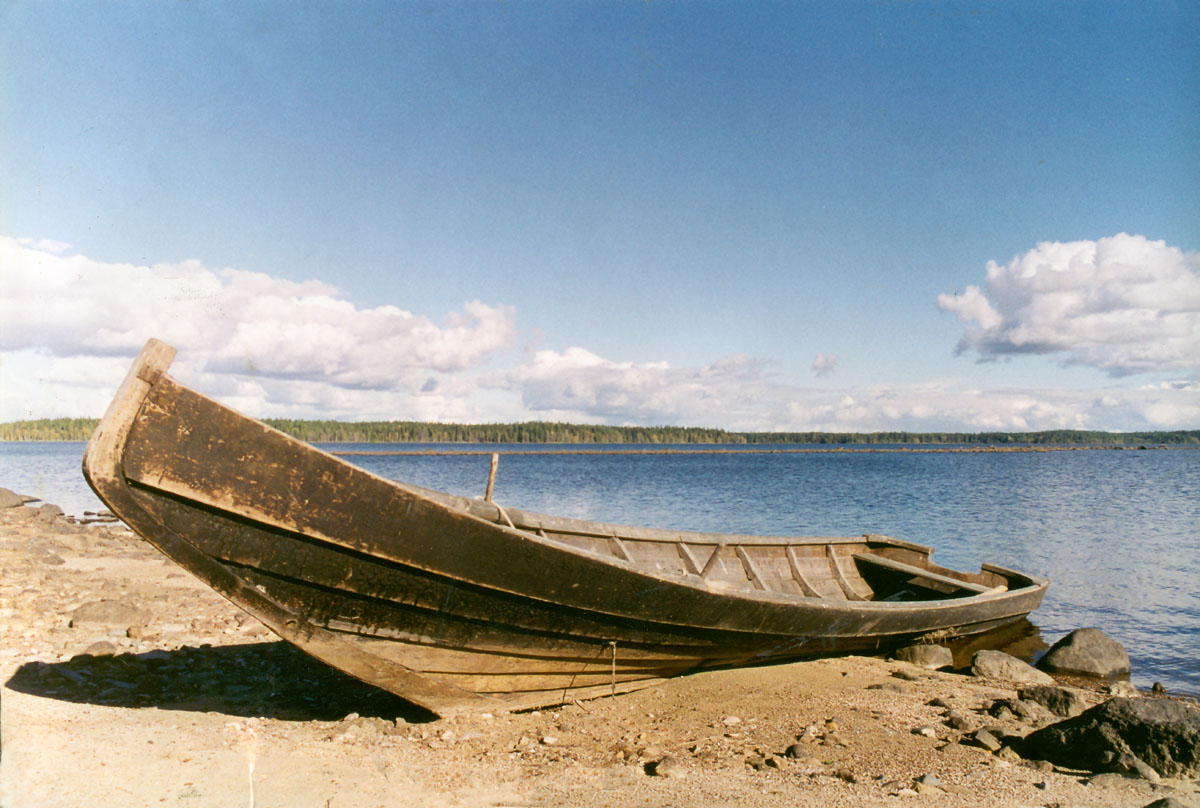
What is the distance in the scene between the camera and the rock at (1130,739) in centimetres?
457

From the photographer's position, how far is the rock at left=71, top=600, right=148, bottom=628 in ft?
24.8

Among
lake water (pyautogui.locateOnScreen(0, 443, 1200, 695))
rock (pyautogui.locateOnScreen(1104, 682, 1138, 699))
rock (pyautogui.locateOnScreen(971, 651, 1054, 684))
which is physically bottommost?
lake water (pyautogui.locateOnScreen(0, 443, 1200, 695))

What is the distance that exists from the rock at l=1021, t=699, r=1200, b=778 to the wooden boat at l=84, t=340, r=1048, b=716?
1943mm

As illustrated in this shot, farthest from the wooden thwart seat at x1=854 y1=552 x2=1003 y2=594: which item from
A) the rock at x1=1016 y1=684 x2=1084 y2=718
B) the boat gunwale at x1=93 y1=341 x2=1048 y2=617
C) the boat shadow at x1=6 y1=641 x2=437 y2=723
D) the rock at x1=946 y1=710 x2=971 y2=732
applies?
the boat shadow at x1=6 y1=641 x2=437 y2=723

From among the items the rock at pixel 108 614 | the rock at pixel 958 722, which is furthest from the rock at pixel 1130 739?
the rock at pixel 108 614

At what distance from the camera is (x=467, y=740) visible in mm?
4867

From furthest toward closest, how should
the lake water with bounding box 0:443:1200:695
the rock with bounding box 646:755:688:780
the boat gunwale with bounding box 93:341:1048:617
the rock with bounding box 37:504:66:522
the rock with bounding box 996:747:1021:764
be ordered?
the rock with bounding box 37:504:66:522, the lake water with bounding box 0:443:1200:695, the rock with bounding box 996:747:1021:764, the rock with bounding box 646:755:688:780, the boat gunwale with bounding box 93:341:1048:617

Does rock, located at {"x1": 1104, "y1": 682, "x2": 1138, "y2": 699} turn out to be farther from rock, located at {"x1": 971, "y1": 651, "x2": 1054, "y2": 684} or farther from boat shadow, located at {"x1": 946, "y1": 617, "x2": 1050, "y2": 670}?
boat shadow, located at {"x1": 946, "y1": 617, "x2": 1050, "y2": 670}

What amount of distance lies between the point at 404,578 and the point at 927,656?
641 centimetres

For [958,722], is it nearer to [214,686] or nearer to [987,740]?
[987,740]

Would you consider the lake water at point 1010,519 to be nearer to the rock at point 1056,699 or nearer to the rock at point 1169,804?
the rock at point 1056,699

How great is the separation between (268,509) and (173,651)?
159 inches

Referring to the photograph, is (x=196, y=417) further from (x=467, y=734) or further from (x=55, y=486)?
(x=55, y=486)

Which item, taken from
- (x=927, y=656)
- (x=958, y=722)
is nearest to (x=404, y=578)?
(x=958, y=722)
